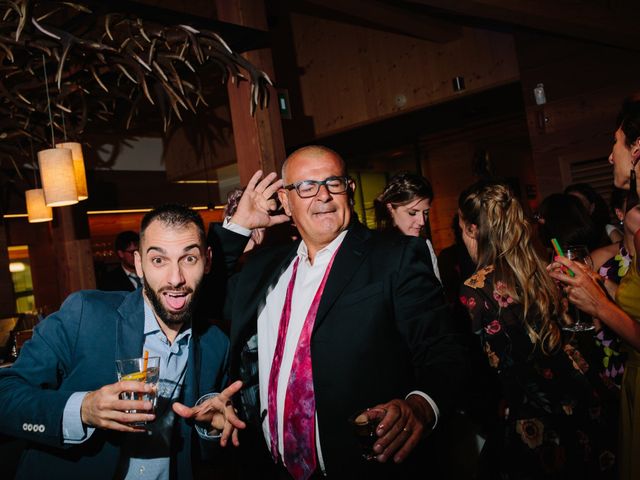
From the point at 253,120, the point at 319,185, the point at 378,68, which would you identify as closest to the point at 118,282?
the point at 253,120

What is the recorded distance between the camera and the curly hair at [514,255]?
7.18 ft

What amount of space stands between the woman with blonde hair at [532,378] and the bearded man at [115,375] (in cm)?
119

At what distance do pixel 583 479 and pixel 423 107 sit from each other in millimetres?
4933

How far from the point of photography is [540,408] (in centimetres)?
217

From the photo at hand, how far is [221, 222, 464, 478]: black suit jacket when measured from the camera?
170 cm

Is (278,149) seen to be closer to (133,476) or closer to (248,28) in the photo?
(248,28)

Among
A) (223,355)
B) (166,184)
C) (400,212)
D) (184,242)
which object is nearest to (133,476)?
(223,355)

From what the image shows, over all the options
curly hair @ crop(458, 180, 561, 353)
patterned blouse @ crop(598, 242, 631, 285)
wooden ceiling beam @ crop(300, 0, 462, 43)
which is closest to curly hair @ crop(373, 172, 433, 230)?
curly hair @ crop(458, 180, 561, 353)

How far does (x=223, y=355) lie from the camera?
212 centimetres

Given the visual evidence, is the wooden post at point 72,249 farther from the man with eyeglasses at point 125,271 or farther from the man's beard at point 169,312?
the man's beard at point 169,312

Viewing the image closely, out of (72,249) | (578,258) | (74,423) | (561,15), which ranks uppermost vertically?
(561,15)

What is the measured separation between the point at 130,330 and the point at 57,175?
2361mm

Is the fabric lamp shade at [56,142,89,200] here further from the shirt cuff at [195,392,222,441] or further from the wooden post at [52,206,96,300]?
the shirt cuff at [195,392,222,441]

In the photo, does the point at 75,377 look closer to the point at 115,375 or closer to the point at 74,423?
the point at 115,375
